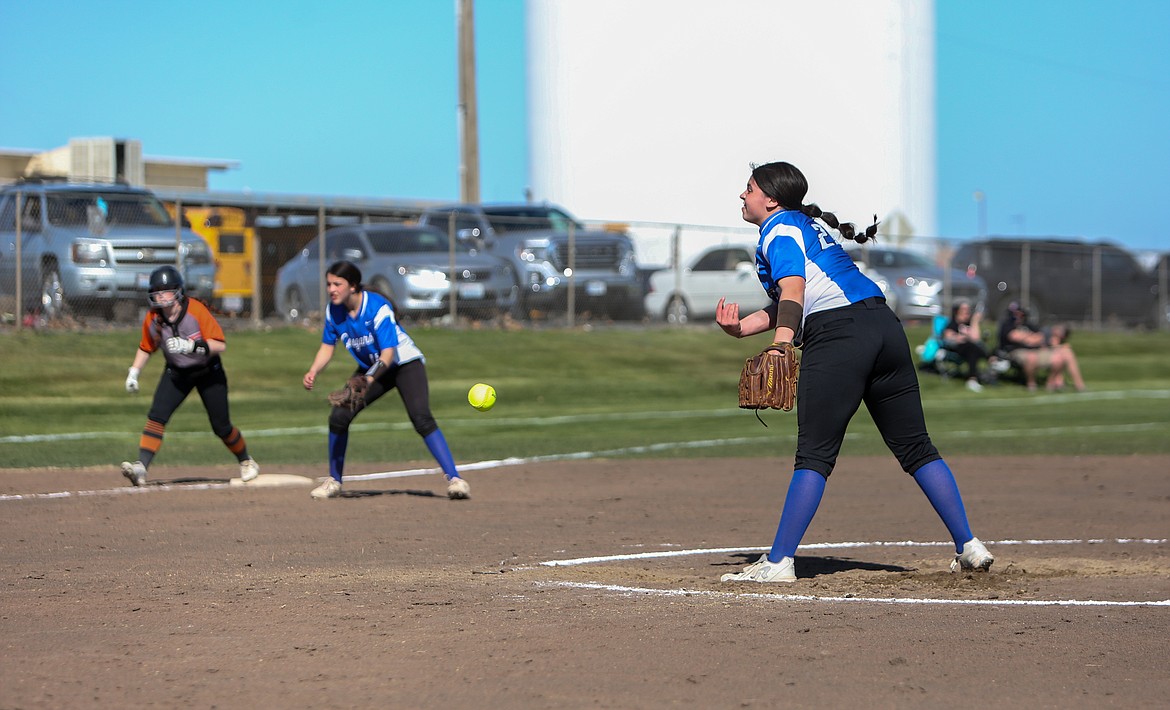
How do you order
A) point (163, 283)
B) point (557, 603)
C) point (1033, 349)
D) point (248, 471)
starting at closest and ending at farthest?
point (557, 603) → point (163, 283) → point (248, 471) → point (1033, 349)

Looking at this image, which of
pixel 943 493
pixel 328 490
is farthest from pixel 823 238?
pixel 328 490

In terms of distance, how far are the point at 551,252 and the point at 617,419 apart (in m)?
7.47

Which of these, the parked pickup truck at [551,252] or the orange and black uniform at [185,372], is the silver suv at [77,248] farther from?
the orange and black uniform at [185,372]

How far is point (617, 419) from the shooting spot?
19250mm

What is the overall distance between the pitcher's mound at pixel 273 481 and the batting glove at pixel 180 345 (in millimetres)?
1245

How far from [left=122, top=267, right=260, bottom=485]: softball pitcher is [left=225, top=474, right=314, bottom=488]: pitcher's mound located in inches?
14.8

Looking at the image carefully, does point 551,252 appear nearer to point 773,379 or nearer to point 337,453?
point 337,453

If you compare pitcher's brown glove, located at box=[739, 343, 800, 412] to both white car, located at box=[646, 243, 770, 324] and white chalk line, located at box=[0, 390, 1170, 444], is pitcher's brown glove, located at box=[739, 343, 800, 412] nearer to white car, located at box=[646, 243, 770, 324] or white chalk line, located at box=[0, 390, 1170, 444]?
white chalk line, located at box=[0, 390, 1170, 444]

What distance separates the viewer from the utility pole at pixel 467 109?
100 ft

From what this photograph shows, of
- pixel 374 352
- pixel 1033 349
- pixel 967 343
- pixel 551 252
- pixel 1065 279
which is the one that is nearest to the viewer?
pixel 374 352

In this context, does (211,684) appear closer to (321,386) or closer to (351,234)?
(321,386)

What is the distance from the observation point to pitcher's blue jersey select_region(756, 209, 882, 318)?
6602 millimetres

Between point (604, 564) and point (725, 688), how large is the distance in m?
2.86

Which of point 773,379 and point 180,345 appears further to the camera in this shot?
point 180,345
